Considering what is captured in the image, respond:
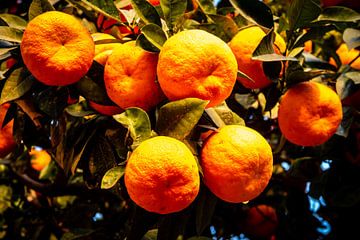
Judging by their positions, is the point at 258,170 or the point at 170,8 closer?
the point at 258,170

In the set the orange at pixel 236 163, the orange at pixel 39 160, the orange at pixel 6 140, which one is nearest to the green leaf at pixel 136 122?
the orange at pixel 236 163

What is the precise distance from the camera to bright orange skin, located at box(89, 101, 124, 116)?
1.62 metres

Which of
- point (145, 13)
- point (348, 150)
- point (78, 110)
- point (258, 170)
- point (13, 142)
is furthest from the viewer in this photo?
point (348, 150)

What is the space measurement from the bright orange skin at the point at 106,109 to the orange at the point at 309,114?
510 millimetres

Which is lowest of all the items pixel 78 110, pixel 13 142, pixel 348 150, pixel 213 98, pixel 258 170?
pixel 348 150

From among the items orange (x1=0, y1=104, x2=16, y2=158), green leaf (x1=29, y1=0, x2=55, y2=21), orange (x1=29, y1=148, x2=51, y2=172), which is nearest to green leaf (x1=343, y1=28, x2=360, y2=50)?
green leaf (x1=29, y1=0, x2=55, y2=21)

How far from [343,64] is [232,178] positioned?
3.85 feet

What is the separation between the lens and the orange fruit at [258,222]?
2799mm

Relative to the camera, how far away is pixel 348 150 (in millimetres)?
2283

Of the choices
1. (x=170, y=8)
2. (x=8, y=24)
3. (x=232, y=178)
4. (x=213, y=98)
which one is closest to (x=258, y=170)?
(x=232, y=178)

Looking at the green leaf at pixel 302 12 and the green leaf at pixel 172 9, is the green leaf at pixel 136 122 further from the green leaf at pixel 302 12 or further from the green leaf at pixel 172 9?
the green leaf at pixel 302 12

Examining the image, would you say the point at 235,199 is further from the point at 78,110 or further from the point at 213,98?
the point at 78,110

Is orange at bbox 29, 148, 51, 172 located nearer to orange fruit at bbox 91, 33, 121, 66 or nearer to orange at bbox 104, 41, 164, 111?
orange fruit at bbox 91, 33, 121, 66

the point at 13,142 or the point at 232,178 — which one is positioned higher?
the point at 232,178
